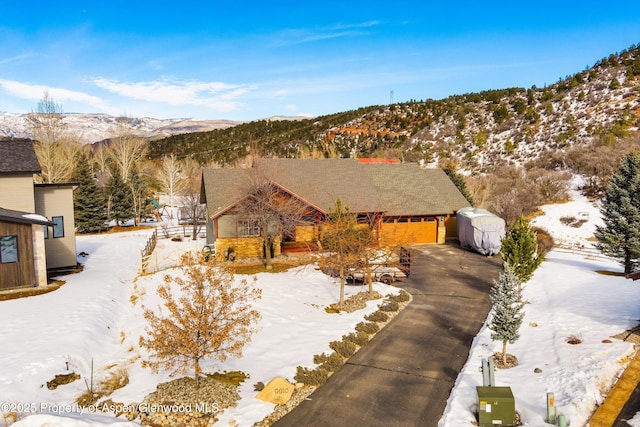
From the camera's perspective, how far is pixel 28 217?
1984 cm

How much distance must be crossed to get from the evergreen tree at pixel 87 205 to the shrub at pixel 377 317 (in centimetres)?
3262

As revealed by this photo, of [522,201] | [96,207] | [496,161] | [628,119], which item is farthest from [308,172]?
[628,119]

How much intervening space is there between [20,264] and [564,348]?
23.2 meters

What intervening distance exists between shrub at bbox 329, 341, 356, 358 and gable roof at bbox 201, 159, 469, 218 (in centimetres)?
1275

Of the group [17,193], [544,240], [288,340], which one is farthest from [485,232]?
[17,193]

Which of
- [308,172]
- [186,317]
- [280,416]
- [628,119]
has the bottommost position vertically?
[280,416]

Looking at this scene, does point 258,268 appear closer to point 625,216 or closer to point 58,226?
point 58,226

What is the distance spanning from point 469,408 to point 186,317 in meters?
7.83

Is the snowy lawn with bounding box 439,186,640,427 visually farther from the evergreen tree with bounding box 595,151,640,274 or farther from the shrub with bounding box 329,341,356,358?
the shrub with bounding box 329,341,356,358

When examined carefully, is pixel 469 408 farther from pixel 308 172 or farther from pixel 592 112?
pixel 592 112

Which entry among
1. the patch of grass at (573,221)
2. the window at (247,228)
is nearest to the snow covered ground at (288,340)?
the window at (247,228)

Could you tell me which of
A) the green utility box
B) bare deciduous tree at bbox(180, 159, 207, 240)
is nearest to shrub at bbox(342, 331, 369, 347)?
the green utility box

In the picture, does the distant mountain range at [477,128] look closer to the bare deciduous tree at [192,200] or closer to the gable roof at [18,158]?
the bare deciduous tree at [192,200]

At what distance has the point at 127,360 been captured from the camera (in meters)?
14.3
